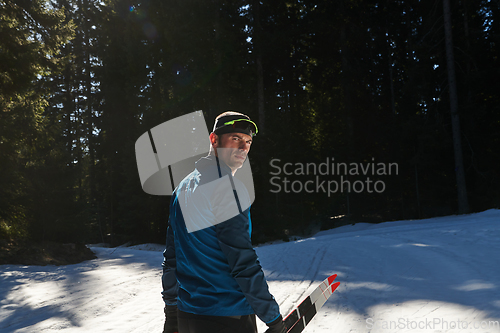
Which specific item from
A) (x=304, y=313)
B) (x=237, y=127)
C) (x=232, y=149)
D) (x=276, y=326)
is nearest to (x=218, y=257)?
(x=276, y=326)

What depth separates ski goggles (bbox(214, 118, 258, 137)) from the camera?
2010mm

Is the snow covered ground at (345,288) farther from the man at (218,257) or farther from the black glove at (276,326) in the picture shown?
the man at (218,257)

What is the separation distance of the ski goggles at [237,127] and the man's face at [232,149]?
3 centimetres

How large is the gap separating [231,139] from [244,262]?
0.69m

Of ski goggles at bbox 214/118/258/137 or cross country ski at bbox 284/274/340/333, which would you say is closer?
ski goggles at bbox 214/118/258/137

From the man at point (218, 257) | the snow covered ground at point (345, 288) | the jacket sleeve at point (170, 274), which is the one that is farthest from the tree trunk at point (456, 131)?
the man at point (218, 257)

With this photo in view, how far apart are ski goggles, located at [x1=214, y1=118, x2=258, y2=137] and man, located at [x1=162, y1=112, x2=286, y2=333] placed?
4 cm

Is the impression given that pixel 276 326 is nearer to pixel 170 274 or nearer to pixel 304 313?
pixel 304 313

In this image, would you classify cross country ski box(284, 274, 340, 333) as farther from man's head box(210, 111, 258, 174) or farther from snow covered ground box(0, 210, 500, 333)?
snow covered ground box(0, 210, 500, 333)

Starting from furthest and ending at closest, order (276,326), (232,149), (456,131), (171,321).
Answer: (456,131) → (171,321) → (232,149) → (276,326)

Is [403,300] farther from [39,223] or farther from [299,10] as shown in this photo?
[299,10]

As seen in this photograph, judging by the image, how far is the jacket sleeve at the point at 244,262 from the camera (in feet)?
5.56

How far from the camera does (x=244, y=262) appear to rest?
1708mm

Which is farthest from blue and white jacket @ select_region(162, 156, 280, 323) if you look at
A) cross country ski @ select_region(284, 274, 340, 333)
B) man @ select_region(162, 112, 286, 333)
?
cross country ski @ select_region(284, 274, 340, 333)
